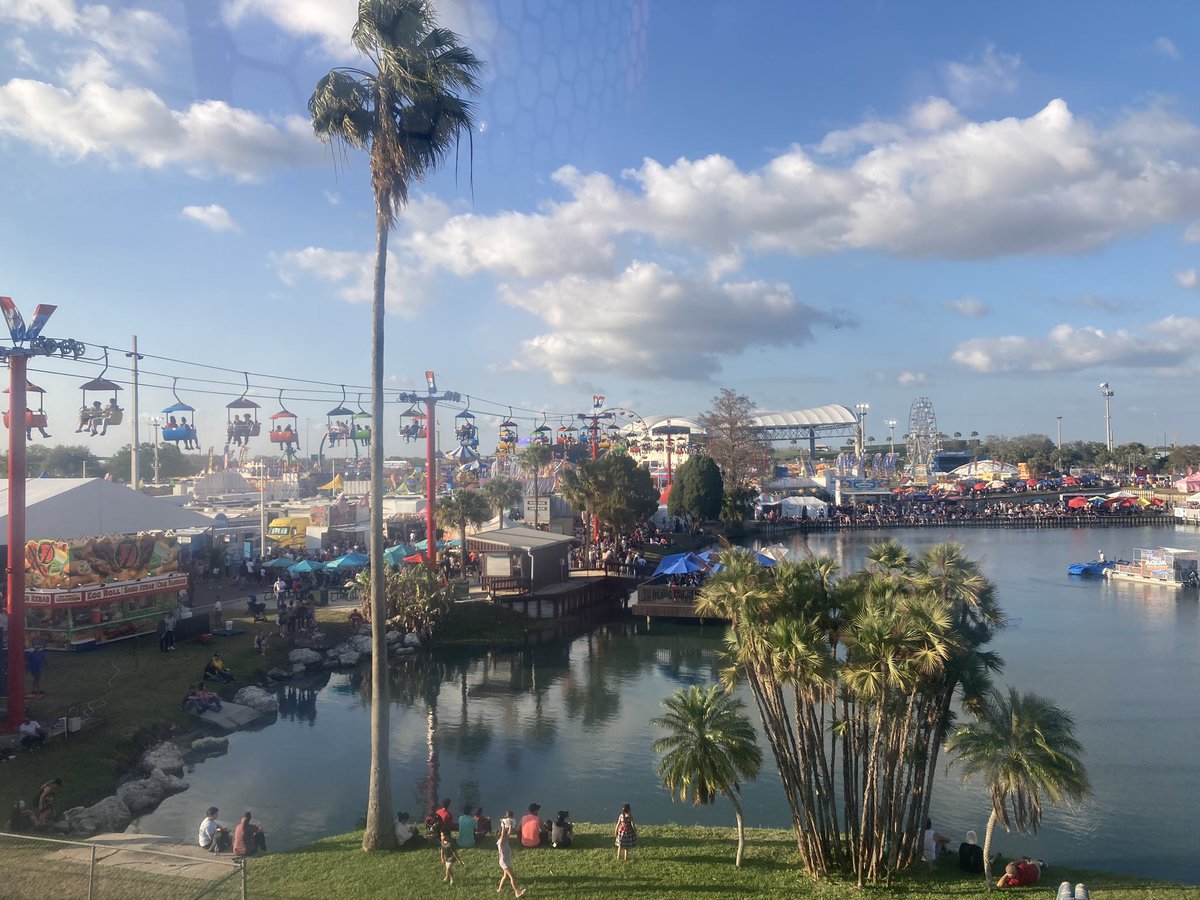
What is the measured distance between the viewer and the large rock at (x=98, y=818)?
1544 cm

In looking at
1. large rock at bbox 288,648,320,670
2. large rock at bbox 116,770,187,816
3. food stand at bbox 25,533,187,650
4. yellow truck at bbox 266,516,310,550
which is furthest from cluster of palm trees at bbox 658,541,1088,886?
yellow truck at bbox 266,516,310,550

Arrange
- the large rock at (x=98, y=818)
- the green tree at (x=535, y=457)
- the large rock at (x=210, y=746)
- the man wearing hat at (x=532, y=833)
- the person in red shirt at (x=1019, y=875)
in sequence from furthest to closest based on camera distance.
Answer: the green tree at (x=535, y=457), the large rock at (x=210, y=746), the large rock at (x=98, y=818), the man wearing hat at (x=532, y=833), the person in red shirt at (x=1019, y=875)

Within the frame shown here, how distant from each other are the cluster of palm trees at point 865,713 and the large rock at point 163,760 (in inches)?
516

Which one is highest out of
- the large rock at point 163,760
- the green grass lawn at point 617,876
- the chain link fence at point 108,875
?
the chain link fence at point 108,875

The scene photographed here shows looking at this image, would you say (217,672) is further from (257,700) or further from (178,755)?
(178,755)

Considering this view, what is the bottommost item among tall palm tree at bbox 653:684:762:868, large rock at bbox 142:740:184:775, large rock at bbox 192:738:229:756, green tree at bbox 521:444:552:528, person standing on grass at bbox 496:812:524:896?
large rock at bbox 192:738:229:756

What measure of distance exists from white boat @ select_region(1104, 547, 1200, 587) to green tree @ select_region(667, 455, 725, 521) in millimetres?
29277

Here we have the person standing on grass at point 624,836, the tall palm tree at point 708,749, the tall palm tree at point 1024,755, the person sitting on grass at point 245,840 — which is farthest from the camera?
the person sitting on grass at point 245,840

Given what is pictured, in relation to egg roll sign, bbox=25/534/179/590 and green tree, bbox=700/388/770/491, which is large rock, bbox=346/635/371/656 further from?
green tree, bbox=700/388/770/491

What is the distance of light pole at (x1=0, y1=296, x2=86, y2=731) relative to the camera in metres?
19.1

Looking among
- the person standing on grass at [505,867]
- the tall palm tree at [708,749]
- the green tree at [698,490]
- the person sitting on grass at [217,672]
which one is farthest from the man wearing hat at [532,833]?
the green tree at [698,490]

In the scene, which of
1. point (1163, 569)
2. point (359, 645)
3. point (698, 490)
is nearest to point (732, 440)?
point (698, 490)

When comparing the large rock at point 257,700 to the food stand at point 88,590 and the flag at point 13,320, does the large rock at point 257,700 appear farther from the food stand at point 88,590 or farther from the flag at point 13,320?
the flag at point 13,320

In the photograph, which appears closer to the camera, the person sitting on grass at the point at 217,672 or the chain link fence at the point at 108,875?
the chain link fence at the point at 108,875
